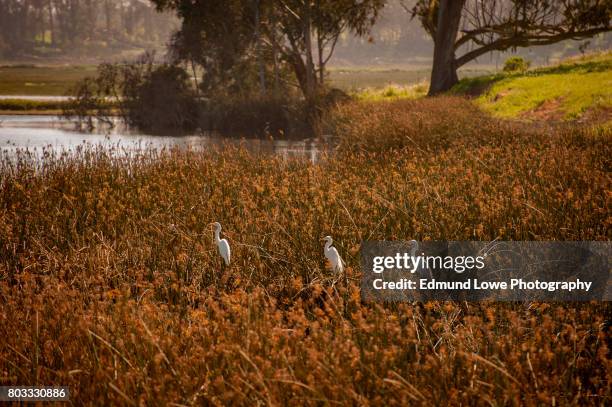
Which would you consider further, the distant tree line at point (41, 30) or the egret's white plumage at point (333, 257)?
the distant tree line at point (41, 30)

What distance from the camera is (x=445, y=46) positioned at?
31734 mm

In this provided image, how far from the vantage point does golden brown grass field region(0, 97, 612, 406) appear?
12.3 ft

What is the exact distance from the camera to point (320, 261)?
20.3 ft

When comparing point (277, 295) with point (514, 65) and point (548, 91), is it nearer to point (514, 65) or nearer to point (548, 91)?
point (548, 91)

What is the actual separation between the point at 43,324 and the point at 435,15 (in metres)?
Result: 31.7

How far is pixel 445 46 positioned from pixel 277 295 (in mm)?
27626

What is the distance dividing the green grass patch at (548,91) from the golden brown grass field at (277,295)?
749 centimetres

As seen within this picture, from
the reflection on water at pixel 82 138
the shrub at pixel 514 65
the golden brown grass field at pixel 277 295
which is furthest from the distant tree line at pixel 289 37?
the golden brown grass field at pixel 277 295

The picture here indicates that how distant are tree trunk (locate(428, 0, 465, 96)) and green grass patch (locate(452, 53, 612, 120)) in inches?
36.1

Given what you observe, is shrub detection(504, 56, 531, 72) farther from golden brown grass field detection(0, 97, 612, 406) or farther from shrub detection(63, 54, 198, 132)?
golden brown grass field detection(0, 97, 612, 406)

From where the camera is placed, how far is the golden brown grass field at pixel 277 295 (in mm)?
3764

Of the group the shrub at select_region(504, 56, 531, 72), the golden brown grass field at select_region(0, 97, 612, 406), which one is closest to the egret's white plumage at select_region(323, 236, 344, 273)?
the golden brown grass field at select_region(0, 97, 612, 406)

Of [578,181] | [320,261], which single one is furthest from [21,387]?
[578,181]

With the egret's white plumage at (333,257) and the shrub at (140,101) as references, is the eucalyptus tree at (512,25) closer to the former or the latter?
the shrub at (140,101)
